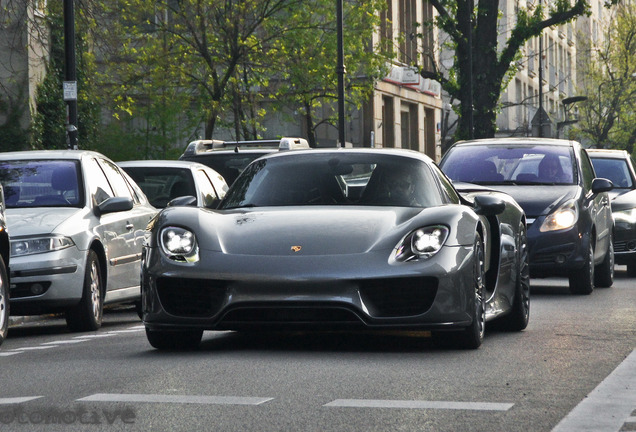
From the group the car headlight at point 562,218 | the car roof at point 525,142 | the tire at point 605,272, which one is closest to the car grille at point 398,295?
the car headlight at point 562,218

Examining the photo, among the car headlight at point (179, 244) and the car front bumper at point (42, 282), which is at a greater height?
the car headlight at point (179, 244)

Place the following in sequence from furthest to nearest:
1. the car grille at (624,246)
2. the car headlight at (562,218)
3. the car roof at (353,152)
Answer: the car grille at (624,246), the car headlight at (562,218), the car roof at (353,152)

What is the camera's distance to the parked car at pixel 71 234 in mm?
11406

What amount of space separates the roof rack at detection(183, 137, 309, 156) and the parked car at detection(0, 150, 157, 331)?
5801 mm

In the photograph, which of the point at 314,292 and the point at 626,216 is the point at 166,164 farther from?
the point at 314,292

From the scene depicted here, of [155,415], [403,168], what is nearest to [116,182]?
[403,168]

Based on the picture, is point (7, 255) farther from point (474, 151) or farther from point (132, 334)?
point (474, 151)

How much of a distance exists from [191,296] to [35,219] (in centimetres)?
343

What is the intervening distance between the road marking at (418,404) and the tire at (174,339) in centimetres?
252

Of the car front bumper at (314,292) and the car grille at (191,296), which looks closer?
the car front bumper at (314,292)

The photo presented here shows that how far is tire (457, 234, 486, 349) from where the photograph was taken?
8.93 m

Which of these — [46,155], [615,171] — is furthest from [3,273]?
[615,171]

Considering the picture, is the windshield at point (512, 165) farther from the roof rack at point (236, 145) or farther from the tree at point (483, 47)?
the tree at point (483, 47)

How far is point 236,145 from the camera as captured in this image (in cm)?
2034
